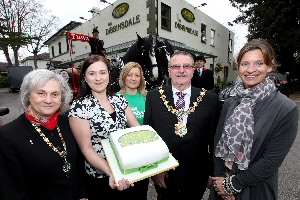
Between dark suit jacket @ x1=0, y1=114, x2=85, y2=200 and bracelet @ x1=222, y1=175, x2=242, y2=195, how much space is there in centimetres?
122

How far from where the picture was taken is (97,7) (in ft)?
52.7

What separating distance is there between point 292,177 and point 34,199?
3819 mm

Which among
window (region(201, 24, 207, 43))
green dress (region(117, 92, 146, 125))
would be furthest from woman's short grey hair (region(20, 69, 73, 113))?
window (region(201, 24, 207, 43))

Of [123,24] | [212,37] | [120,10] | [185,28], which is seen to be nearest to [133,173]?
[123,24]

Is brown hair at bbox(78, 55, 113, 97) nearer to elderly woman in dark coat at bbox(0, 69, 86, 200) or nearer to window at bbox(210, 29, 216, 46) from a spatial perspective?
elderly woman in dark coat at bbox(0, 69, 86, 200)

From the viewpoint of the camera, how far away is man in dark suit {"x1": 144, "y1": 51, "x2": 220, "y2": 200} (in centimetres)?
171

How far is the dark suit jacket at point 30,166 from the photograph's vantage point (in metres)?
1.16

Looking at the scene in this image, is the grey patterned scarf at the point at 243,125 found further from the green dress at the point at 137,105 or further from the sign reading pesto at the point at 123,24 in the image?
the sign reading pesto at the point at 123,24

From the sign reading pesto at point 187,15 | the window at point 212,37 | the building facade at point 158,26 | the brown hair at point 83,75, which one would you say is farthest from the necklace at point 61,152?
the window at point 212,37

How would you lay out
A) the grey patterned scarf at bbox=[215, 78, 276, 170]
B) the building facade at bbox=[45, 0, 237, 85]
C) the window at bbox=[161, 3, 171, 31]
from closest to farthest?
the grey patterned scarf at bbox=[215, 78, 276, 170]
the building facade at bbox=[45, 0, 237, 85]
the window at bbox=[161, 3, 171, 31]

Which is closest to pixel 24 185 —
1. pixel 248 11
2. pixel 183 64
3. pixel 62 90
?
pixel 62 90

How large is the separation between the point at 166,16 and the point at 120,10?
3.22m

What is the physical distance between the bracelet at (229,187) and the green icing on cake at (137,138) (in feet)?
2.31

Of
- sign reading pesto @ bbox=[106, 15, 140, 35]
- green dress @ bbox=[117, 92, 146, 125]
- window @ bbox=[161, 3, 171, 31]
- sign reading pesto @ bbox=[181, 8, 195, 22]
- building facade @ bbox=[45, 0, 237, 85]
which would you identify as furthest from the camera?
sign reading pesto @ bbox=[181, 8, 195, 22]
